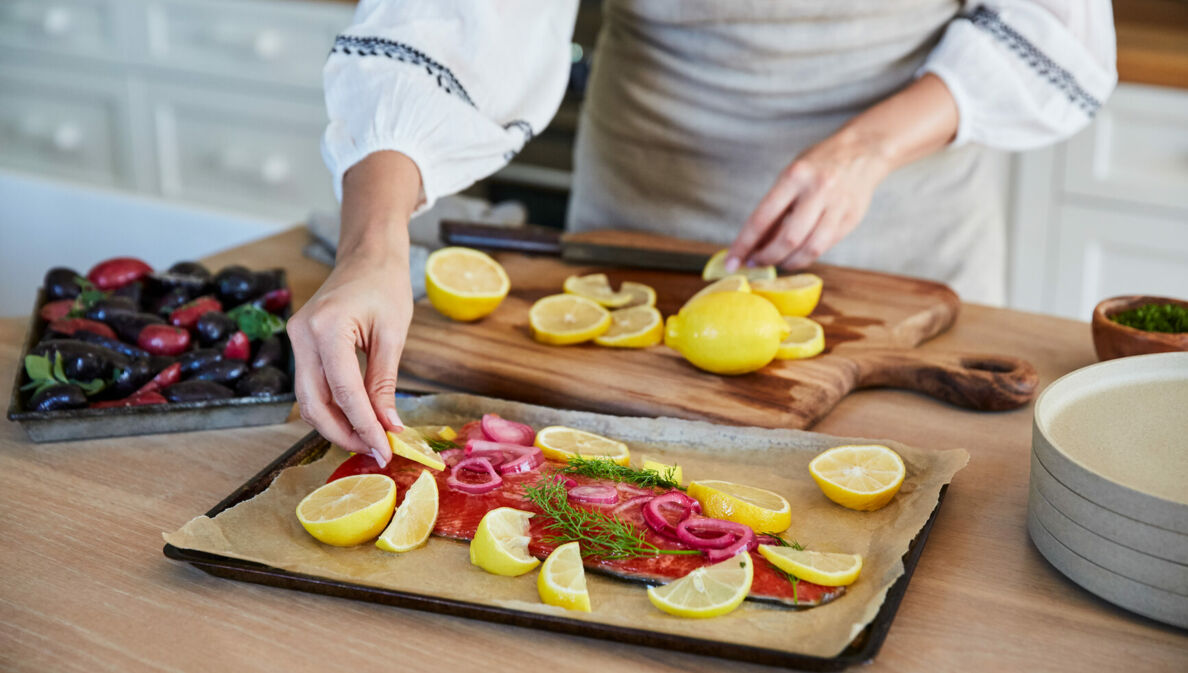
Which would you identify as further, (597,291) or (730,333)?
(597,291)

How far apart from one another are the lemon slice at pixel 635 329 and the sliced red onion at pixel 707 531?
16.6 inches

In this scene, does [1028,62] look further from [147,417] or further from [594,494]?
[147,417]

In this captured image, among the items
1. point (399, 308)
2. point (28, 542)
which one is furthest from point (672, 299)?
point (28, 542)

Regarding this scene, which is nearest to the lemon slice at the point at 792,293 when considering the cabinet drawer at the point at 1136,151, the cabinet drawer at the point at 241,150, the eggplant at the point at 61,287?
the eggplant at the point at 61,287

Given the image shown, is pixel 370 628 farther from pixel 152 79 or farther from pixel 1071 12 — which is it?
pixel 152 79

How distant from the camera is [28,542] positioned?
3.02 feet

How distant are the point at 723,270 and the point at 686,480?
1.79 feet

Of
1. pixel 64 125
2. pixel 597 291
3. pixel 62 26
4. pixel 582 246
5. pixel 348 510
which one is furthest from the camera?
pixel 64 125

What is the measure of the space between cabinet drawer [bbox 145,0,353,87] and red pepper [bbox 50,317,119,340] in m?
2.21

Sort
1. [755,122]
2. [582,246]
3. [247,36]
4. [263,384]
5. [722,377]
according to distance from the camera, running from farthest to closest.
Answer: [247,36]
[755,122]
[582,246]
[722,377]
[263,384]

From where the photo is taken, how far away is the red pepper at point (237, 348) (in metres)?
1.17

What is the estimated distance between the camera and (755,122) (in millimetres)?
1727

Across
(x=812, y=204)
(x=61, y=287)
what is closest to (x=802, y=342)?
(x=812, y=204)

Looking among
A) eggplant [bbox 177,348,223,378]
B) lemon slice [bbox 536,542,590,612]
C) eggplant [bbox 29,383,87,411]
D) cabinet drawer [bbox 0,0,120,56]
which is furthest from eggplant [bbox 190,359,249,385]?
cabinet drawer [bbox 0,0,120,56]
